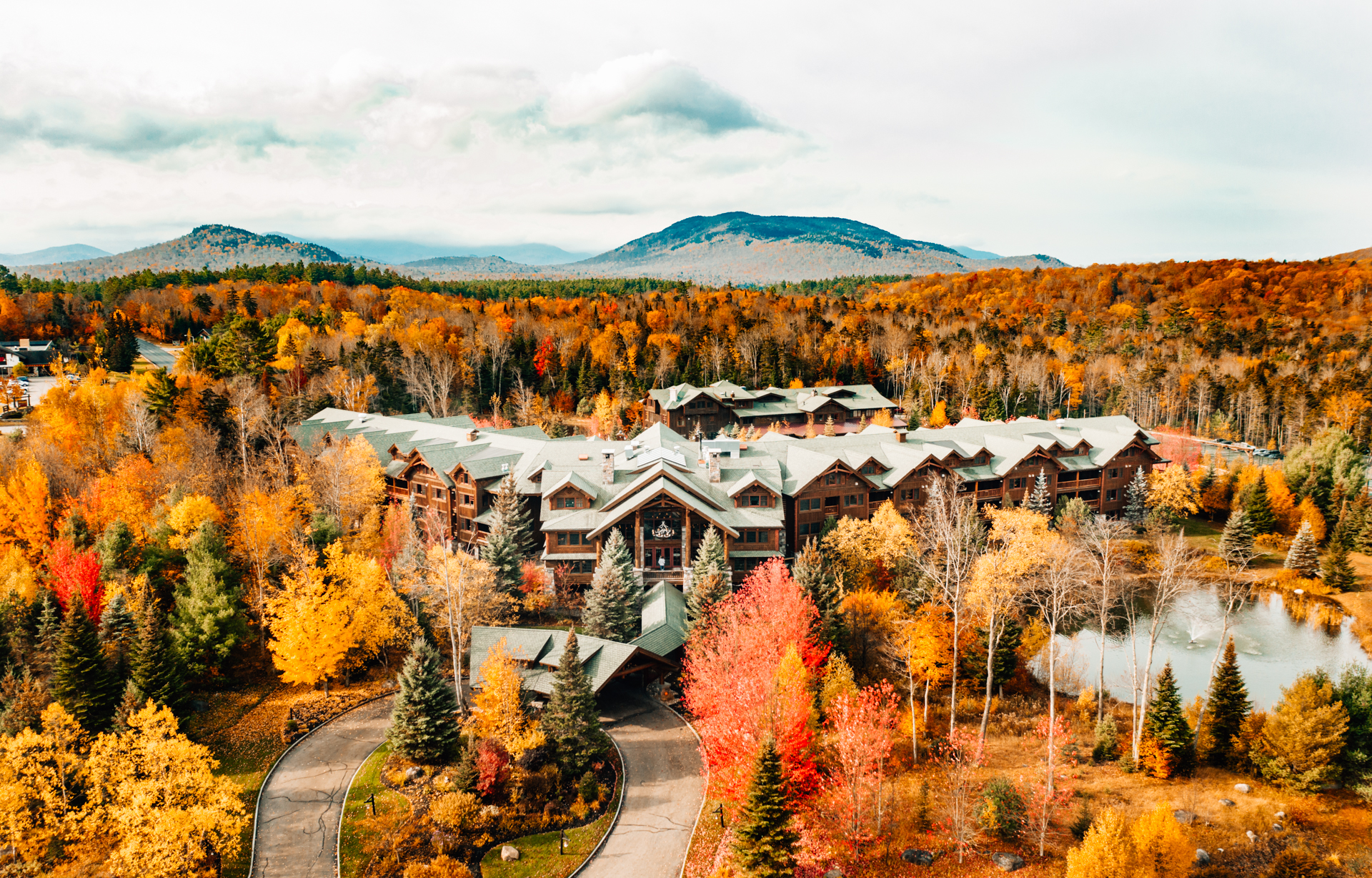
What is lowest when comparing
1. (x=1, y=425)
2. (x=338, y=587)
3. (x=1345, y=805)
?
(x=1345, y=805)

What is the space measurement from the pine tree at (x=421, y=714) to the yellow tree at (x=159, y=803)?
5907 mm

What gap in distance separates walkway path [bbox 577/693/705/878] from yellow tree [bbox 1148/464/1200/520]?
49044mm

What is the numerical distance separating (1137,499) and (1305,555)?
11.5 metres

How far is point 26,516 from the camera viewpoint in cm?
3981

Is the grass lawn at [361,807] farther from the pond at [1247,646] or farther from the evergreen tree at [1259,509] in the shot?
the evergreen tree at [1259,509]

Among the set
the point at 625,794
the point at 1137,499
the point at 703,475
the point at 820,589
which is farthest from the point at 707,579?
the point at 1137,499

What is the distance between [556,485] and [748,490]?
41.8ft

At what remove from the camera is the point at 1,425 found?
199ft

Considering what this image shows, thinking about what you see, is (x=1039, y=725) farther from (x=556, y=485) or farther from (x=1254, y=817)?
(x=556, y=485)

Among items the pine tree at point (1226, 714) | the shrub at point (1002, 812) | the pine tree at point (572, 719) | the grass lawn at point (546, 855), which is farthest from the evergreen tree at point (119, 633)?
the pine tree at point (1226, 714)

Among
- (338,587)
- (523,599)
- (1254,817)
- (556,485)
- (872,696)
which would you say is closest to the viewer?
(1254,817)

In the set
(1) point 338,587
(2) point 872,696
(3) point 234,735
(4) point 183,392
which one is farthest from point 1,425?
(2) point 872,696

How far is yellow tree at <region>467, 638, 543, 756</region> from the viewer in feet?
94.0

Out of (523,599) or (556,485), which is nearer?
(523,599)
